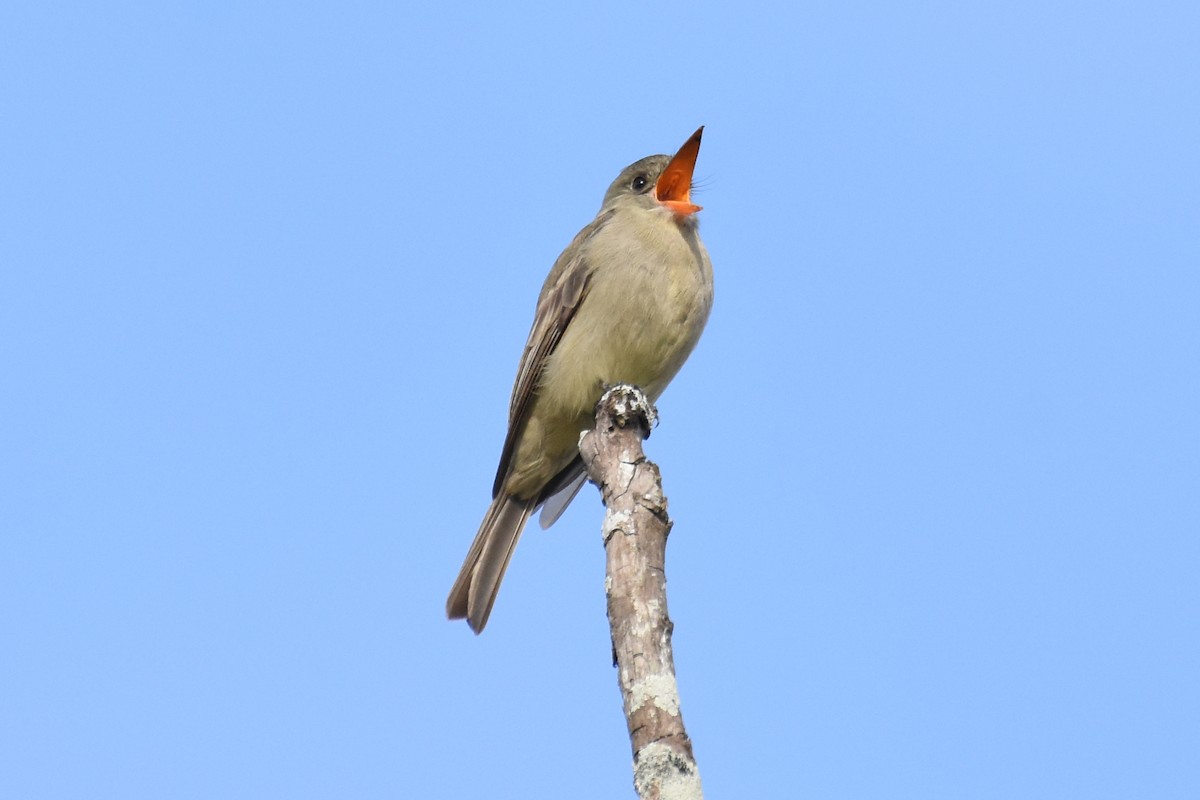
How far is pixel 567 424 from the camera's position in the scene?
25.0 feet

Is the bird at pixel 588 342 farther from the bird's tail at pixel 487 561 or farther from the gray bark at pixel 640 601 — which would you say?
the gray bark at pixel 640 601

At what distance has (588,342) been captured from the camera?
24.3 feet

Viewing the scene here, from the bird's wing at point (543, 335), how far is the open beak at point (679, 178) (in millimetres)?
612

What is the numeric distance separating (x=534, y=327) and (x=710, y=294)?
1.03 metres

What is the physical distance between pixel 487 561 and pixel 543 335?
126 cm

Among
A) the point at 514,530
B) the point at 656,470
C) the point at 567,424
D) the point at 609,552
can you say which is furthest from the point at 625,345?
the point at 609,552

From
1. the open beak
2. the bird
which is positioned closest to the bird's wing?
the bird

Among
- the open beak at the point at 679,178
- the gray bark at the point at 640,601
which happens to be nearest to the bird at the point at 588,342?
the open beak at the point at 679,178

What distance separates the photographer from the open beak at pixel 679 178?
322 inches

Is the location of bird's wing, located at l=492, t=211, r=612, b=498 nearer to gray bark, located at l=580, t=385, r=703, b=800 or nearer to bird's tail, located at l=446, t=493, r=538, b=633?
bird's tail, located at l=446, t=493, r=538, b=633

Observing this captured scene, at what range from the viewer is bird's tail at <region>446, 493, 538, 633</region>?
23.8 feet

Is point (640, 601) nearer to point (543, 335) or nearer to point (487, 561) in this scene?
point (487, 561)

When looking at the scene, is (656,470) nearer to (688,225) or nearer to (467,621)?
(467,621)

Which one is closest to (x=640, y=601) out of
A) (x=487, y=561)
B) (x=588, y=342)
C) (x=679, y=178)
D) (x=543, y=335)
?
(x=588, y=342)
